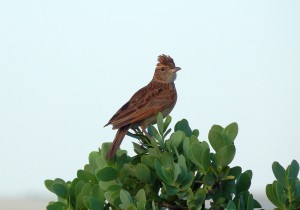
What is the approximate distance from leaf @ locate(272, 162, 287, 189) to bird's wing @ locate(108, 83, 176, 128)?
10.2 feet

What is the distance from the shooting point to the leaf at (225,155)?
17.1ft

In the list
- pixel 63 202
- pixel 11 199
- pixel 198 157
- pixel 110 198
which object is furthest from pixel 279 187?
Result: pixel 11 199

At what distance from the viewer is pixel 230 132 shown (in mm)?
5426

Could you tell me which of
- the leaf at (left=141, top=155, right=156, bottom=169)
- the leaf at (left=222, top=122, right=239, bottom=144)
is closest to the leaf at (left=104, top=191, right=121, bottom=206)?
the leaf at (left=141, top=155, right=156, bottom=169)

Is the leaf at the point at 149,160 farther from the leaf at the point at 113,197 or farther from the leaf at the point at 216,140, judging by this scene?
the leaf at the point at 216,140

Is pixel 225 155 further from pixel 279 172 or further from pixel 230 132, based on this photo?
pixel 279 172

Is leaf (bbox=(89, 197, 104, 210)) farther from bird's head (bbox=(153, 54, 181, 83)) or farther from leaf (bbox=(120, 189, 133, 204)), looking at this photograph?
bird's head (bbox=(153, 54, 181, 83))

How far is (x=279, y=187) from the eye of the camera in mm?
5316

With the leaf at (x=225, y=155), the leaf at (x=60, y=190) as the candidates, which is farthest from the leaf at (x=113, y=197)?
the leaf at (x=225, y=155)

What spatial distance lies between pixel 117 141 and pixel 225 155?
1.97 meters

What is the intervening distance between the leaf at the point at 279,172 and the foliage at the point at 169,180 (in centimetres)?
20

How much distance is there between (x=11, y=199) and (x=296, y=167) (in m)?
49.7

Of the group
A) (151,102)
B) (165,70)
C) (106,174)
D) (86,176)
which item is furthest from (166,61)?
(106,174)

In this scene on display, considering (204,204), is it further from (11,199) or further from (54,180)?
(11,199)
